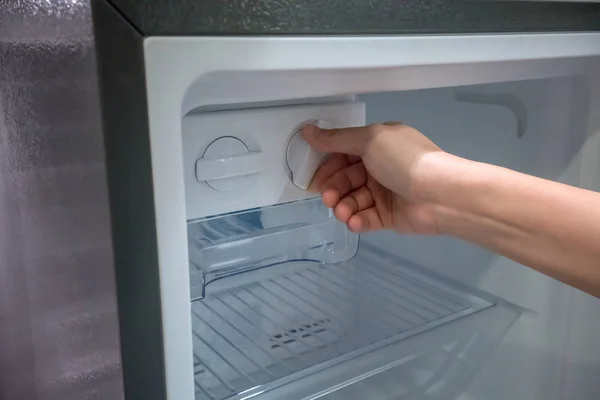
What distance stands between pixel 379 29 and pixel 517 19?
203 mm

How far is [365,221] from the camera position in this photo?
68 centimetres

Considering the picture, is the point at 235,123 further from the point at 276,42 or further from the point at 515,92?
the point at 515,92

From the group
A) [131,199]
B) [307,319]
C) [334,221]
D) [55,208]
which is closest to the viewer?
[131,199]

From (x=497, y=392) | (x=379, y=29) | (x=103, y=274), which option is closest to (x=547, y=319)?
(x=497, y=392)

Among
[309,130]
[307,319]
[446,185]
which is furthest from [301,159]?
[307,319]

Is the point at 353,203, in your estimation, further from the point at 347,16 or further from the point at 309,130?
the point at 347,16

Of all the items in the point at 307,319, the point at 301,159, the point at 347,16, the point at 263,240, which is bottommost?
the point at 307,319

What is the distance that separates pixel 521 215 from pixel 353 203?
202 millimetres

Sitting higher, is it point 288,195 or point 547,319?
point 288,195

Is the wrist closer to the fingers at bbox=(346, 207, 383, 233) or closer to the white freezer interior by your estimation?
the fingers at bbox=(346, 207, 383, 233)

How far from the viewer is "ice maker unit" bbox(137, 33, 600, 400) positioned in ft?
1.42

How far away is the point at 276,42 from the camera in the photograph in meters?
0.44

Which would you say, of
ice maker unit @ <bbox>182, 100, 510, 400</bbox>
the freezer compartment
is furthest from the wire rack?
the freezer compartment

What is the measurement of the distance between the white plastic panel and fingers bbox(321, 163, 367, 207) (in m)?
0.04
